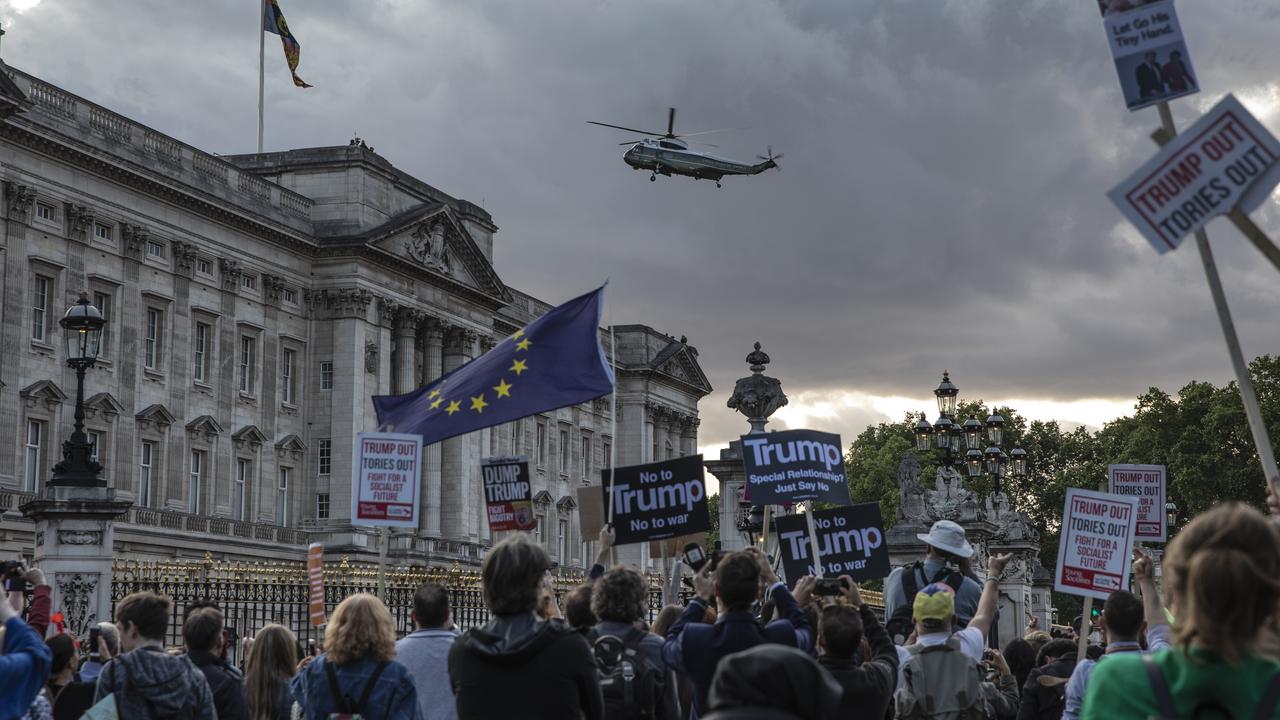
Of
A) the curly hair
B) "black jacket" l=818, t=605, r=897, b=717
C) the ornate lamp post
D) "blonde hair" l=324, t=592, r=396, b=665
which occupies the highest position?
the ornate lamp post

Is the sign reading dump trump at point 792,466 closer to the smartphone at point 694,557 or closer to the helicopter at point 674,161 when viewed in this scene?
the smartphone at point 694,557

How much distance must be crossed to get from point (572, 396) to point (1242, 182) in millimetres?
9319

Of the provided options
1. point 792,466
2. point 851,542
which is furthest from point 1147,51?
point 792,466

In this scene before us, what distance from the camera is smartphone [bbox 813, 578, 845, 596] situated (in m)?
10.1

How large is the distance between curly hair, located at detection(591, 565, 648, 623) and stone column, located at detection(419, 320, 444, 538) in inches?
2197

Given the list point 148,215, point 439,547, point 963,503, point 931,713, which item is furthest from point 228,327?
point 931,713

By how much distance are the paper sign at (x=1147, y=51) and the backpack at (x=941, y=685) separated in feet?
10.2

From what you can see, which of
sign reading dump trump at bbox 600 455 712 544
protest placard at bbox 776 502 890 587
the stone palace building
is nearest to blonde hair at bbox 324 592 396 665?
sign reading dump trump at bbox 600 455 712 544

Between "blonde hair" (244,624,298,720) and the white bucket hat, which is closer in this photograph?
"blonde hair" (244,624,298,720)

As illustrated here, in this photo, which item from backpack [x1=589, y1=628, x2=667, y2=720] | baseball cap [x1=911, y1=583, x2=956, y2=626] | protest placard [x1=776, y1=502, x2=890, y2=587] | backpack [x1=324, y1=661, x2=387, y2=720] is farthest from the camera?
protest placard [x1=776, y1=502, x2=890, y2=587]

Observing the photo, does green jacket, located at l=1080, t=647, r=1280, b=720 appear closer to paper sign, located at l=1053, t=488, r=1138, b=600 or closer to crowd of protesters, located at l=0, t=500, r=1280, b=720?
crowd of protesters, located at l=0, t=500, r=1280, b=720

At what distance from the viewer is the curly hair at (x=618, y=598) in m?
9.20

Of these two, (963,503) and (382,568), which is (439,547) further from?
(382,568)

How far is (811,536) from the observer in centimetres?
1232
